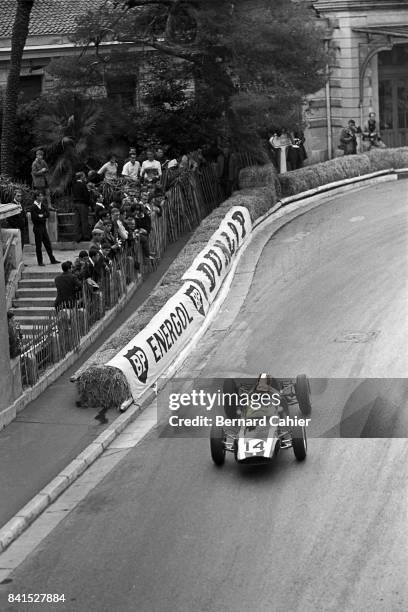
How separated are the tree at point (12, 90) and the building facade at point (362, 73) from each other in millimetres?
14506

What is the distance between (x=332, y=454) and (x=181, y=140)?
19.1m

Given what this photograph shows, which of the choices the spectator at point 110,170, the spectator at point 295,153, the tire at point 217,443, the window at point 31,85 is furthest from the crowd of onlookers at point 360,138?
the tire at point 217,443

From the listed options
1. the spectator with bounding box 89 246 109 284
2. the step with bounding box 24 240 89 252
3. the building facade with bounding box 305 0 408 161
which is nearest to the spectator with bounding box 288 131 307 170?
the building facade with bounding box 305 0 408 161

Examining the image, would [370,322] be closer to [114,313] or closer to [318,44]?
[114,313]

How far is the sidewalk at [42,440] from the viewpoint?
1552cm

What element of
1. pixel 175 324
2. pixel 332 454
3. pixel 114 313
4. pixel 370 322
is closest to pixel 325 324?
pixel 370 322

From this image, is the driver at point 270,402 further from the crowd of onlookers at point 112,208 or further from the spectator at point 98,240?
the spectator at point 98,240

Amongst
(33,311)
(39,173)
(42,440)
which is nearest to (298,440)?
(42,440)

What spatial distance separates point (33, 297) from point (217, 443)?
10558 millimetres

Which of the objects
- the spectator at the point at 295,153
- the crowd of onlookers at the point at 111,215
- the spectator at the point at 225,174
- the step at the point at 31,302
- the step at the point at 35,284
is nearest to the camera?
the crowd of onlookers at the point at 111,215

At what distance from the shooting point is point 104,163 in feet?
106

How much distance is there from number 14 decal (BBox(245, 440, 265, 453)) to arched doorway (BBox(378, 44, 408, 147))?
32983 mm

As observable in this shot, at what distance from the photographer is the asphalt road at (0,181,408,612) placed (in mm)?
11945

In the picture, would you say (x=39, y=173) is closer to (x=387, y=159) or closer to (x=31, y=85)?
(x=31, y=85)
